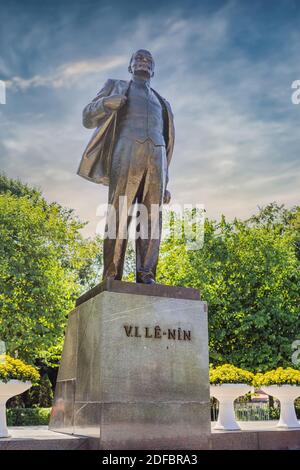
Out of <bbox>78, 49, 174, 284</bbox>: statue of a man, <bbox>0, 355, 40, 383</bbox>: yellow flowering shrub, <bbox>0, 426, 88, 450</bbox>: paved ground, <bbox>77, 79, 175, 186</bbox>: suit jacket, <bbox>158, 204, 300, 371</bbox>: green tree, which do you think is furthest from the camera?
<bbox>158, 204, 300, 371</bbox>: green tree

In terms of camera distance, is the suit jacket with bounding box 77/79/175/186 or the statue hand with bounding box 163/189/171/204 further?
the statue hand with bounding box 163/189/171/204

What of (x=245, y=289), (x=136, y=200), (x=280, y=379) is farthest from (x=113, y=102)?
(x=245, y=289)

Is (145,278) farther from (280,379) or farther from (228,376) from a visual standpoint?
(280,379)

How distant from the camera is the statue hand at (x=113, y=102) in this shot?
7.81 meters

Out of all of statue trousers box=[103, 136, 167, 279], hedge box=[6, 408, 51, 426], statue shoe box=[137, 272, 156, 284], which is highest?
statue trousers box=[103, 136, 167, 279]

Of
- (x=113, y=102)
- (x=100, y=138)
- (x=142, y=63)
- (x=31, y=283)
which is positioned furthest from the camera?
(x=31, y=283)

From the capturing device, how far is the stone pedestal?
6.17 meters

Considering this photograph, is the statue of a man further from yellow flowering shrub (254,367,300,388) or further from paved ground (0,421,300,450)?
yellow flowering shrub (254,367,300,388)

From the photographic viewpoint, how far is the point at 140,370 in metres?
6.52

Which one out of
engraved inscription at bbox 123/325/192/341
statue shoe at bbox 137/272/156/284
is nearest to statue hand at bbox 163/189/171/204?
statue shoe at bbox 137/272/156/284

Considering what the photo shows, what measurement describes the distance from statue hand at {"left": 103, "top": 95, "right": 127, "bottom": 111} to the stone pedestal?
2.84 meters

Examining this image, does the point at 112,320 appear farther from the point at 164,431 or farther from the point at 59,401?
the point at 59,401

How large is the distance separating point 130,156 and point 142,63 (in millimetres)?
1822
